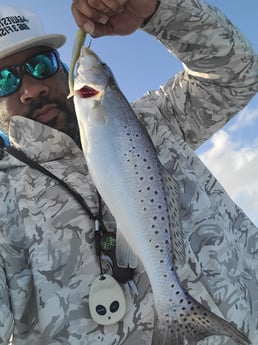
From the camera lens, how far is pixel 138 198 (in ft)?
8.77

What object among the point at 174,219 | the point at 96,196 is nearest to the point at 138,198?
the point at 174,219

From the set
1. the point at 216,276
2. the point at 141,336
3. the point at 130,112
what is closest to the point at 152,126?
the point at 130,112

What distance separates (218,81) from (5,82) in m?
1.63

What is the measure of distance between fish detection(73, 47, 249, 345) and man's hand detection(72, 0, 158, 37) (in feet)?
0.63

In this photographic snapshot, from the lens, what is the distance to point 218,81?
3730mm

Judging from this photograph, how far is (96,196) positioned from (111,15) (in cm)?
119

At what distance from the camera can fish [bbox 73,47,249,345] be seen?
252 cm

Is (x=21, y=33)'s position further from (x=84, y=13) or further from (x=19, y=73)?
(x=84, y=13)

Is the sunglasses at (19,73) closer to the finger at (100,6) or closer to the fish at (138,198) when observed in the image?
the fish at (138,198)

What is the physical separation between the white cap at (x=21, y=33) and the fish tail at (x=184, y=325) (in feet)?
8.71

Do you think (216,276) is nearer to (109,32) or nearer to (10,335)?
(10,335)

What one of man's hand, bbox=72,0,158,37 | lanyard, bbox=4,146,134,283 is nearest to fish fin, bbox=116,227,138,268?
lanyard, bbox=4,146,134,283

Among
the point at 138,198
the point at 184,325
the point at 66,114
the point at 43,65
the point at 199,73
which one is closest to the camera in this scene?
the point at 184,325

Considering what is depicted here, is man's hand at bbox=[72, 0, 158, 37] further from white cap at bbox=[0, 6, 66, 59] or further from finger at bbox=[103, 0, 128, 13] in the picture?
white cap at bbox=[0, 6, 66, 59]
